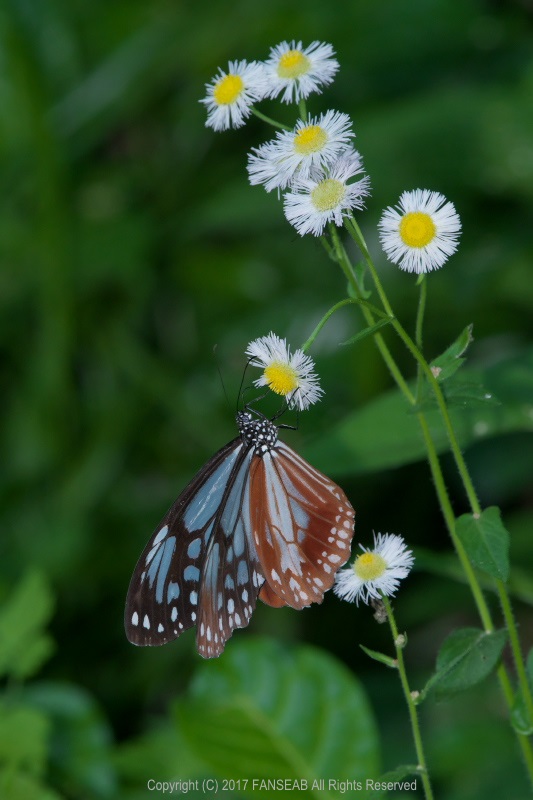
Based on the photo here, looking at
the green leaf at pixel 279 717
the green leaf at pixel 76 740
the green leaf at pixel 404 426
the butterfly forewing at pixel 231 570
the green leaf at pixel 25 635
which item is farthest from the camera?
the green leaf at pixel 76 740

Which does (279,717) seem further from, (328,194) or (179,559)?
(328,194)

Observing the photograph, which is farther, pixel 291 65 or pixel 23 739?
pixel 23 739

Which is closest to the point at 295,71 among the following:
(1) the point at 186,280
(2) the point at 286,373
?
(2) the point at 286,373

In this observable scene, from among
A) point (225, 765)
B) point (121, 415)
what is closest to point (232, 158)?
point (121, 415)

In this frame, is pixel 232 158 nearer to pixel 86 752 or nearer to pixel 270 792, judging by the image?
pixel 86 752

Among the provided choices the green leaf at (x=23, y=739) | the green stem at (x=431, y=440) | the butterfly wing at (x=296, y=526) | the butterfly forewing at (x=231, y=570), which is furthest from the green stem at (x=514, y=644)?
the green leaf at (x=23, y=739)

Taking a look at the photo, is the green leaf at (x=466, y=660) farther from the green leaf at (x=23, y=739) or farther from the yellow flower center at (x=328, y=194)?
the green leaf at (x=23, y=739)
